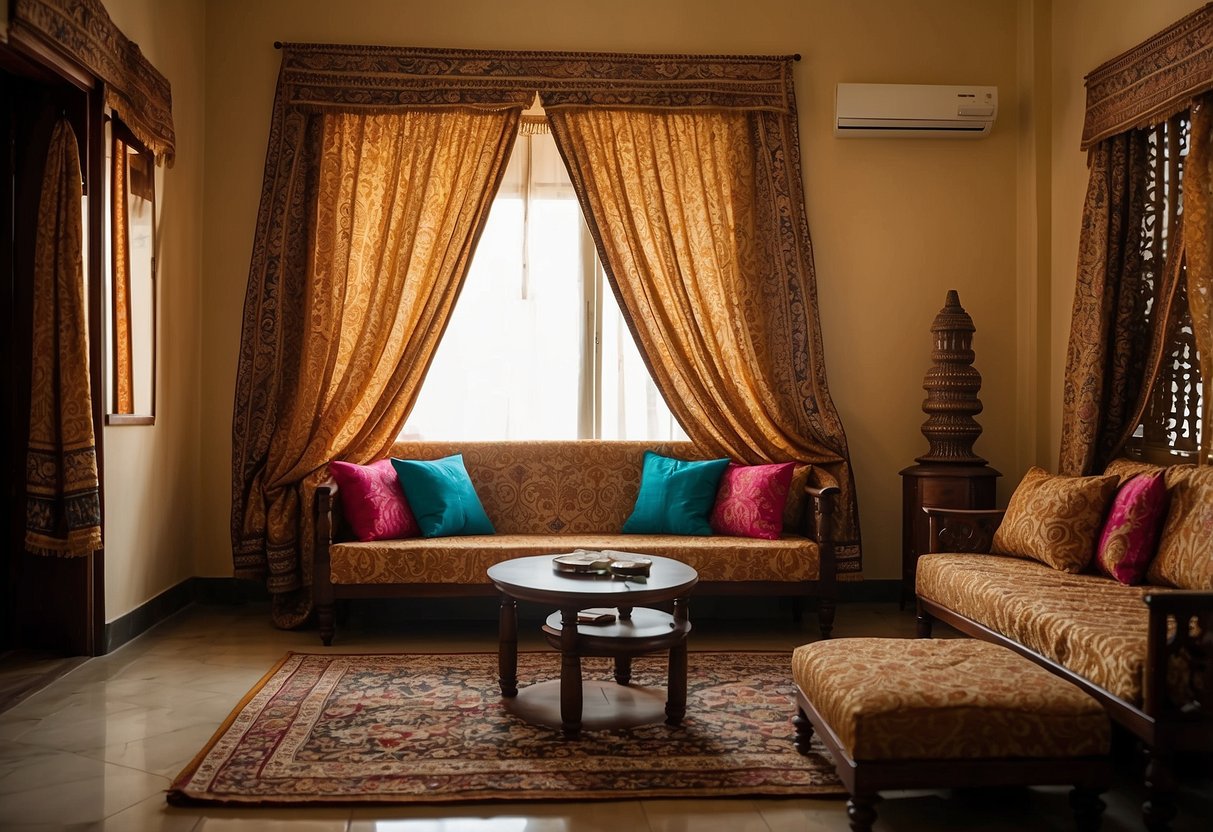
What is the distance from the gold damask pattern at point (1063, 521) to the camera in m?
3.58

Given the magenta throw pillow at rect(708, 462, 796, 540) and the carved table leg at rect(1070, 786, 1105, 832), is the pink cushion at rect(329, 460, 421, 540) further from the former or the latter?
the carved table leg at rect(1070, 786, 1105, 832)

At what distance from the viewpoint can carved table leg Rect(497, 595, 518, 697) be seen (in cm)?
335

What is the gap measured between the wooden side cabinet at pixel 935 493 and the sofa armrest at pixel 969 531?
300mm

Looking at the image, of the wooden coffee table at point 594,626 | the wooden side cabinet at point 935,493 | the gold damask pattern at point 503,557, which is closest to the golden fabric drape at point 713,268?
the wooden side cabinet at point 935,493

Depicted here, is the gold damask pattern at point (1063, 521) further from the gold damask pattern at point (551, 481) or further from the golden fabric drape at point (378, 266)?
the golden fabric drape at point (378, 266)

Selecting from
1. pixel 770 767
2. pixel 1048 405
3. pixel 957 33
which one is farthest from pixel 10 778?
pixel 957 33

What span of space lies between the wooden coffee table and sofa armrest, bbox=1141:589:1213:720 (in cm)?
128

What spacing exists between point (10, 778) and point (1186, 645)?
3.01m

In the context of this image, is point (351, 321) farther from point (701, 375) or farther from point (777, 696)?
point (777, 696)

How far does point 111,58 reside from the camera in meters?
3.77

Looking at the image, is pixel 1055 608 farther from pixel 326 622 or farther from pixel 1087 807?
pixel 326 622

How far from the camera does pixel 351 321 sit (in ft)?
15.7

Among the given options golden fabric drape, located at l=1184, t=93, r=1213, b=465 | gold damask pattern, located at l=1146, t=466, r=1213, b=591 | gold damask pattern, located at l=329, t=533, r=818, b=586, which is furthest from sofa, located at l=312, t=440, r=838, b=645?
golden fabric drape, located at l=1184, t=93, r=1213, b=465

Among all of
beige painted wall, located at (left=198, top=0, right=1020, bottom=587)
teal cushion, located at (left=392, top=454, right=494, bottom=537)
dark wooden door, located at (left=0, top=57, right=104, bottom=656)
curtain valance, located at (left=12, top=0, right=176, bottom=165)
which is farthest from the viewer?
beige painted wall, located at (left=198, top=0, right=1020, bottom=587)
